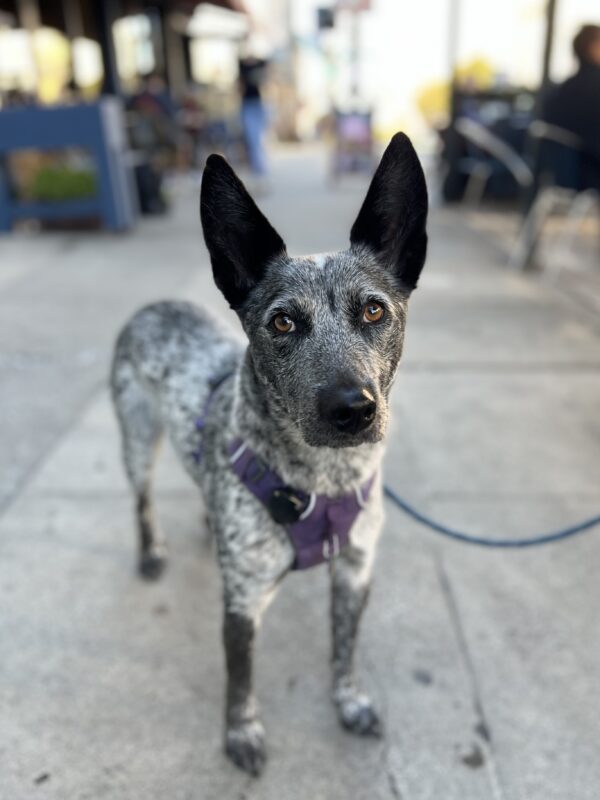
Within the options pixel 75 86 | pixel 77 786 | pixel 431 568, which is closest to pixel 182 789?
pixel 77 786

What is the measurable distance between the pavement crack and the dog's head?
4.11 feet

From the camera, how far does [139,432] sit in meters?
2.88

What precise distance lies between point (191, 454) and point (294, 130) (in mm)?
26803

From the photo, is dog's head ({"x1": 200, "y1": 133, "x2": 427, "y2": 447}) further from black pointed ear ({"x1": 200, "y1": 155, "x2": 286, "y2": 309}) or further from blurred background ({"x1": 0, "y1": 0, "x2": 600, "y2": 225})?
blurred background ({"x1": 0, "y1": 0, "x2": 600, "y2": 225})

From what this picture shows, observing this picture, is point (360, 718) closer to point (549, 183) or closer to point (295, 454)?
Answer: point (295, 454)

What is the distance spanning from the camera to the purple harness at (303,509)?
1993 mm

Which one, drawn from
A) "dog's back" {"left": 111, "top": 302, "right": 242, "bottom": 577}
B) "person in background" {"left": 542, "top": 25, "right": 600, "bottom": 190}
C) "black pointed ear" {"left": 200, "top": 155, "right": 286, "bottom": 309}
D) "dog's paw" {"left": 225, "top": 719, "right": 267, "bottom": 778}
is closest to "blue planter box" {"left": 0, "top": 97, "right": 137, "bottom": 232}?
"person in background" {"left": 542, "top": 25, "right": 600, "bottom": 190}

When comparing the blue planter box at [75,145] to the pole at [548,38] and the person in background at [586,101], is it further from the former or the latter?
the person in background at [586,101]

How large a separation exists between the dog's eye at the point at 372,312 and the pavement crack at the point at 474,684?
1494mm

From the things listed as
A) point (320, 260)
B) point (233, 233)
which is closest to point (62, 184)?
point (233, 233)

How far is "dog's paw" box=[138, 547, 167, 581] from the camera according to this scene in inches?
121

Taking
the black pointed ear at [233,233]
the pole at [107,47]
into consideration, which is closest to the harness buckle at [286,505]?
the black pointed ear at [233,233]

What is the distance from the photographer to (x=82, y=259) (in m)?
8.39

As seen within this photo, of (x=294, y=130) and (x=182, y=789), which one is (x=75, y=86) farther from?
(x=182, y=789)
